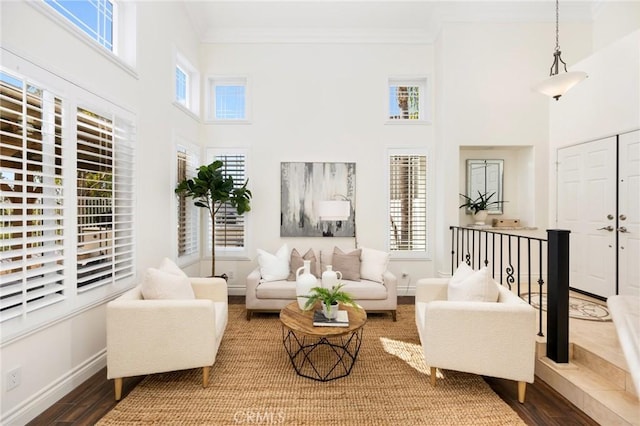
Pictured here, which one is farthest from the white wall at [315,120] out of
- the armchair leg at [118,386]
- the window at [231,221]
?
the armchair leg at [118,386]

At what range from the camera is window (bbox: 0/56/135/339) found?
1.81 m

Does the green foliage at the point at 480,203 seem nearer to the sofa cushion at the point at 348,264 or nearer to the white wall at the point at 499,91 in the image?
the white wall at the point at 499,91

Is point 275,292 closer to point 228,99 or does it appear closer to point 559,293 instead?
point 559,293

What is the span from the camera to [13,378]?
1808 millimetres

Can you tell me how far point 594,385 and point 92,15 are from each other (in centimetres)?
498

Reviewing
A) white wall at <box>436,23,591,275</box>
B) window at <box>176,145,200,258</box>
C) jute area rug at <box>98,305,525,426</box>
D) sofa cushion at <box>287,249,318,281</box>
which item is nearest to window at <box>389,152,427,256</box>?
white wall at <box>436,23,591,275</box>

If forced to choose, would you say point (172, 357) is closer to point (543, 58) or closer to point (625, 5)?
point (543, 58)

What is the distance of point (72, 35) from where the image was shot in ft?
7.22

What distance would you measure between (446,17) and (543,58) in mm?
1588

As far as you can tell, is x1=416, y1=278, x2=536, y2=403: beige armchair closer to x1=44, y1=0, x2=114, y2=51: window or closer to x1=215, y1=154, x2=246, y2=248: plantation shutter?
x1=215, y1=154, x2=246, y2=248: plantation shutter

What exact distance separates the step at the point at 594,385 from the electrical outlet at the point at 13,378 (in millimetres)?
3723

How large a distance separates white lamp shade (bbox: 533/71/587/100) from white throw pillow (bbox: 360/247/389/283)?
249cm

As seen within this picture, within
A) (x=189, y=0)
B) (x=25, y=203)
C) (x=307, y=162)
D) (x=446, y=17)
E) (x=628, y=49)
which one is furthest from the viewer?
(x=307, y=162)

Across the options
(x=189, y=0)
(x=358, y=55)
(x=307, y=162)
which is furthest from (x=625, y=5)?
(x=189, y=0)
